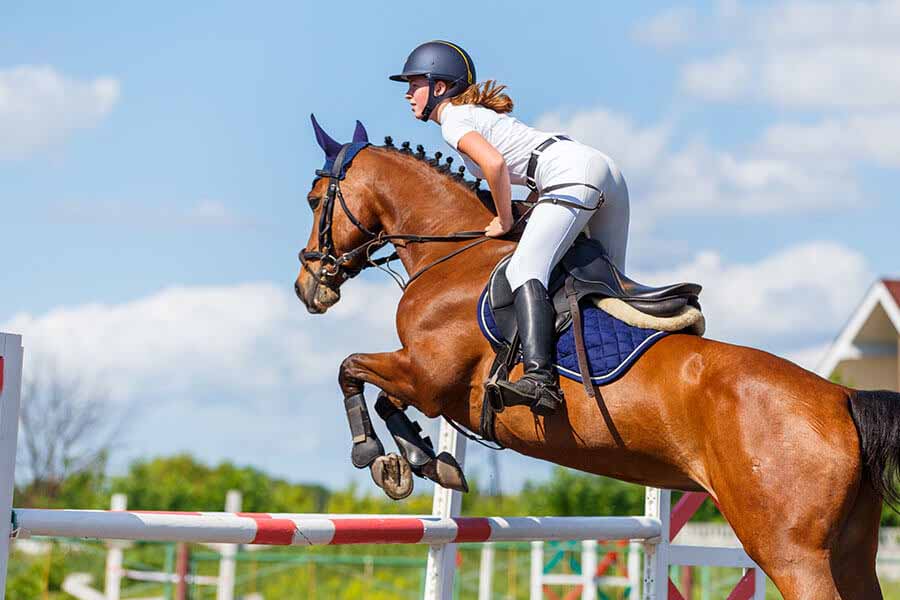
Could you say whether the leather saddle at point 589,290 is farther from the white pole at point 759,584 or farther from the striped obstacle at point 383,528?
the white pole at point 759,584

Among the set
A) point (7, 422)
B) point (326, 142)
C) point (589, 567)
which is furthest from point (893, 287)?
point (7, 422)

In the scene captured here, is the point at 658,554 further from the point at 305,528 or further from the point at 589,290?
the point at 305,528

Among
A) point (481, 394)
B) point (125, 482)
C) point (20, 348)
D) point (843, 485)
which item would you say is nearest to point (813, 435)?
point (843, 485)

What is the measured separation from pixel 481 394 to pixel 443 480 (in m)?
0.44

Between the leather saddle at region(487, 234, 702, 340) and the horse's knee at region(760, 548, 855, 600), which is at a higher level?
the leather saddle at region(487, 234, 702, 340)

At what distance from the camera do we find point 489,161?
486 cm

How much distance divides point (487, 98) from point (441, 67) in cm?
25

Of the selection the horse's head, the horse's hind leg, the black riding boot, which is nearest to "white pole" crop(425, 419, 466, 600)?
the black riding boot

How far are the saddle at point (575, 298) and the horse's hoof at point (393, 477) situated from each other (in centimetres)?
42

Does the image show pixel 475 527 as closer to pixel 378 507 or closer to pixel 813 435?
pixel 813 435

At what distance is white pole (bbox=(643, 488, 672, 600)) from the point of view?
589 centimetres

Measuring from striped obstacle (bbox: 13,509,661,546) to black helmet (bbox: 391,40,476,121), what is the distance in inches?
71.7

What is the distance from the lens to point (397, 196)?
5691 mm

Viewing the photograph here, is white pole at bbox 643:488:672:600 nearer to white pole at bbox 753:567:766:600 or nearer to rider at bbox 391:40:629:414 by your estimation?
white pole at bbox 753:567:766:600
